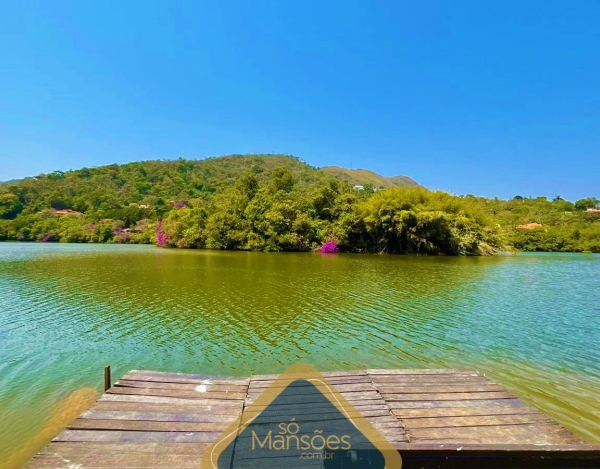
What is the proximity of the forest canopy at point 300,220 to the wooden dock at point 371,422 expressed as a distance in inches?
1441

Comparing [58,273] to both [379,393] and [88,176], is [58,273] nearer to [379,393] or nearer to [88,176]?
[379,393]

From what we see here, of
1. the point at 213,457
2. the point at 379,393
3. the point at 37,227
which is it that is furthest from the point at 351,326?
the point at 37,227

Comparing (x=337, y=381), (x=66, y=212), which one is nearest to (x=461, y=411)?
(x=337, y=381)

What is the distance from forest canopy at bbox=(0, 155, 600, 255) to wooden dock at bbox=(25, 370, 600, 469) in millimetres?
36605

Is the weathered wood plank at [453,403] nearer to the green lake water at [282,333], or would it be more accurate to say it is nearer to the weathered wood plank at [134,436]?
the green lake water at [282,333]

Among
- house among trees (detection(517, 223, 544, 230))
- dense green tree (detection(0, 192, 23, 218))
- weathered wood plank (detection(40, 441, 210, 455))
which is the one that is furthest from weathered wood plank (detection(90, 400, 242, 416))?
dense green tree (detection(0, 192, 23, 218))

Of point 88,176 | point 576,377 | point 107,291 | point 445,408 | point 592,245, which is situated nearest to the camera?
point 445,408

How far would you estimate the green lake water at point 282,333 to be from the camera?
676 centimetres

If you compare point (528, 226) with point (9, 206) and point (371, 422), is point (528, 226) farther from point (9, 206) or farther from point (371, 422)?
point (9, 206)

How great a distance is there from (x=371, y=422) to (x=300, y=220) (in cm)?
4134

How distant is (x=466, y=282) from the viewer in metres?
20.0

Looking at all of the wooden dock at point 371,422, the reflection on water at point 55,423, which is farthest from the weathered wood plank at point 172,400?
the reflection on water at point 55,423

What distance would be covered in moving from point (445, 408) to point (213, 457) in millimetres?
3342

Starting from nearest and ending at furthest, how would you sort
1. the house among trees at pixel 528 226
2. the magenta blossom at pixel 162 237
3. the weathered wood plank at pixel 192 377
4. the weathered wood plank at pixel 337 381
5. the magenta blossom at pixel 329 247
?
the weathered wood plank at pixel 337 381 < the weathered wood plank at pixel 192 377 < the magenta blossom at pixel 329 247 < the magenta blossom at pixel 162 237 < the house among trees at pixel 528 226
